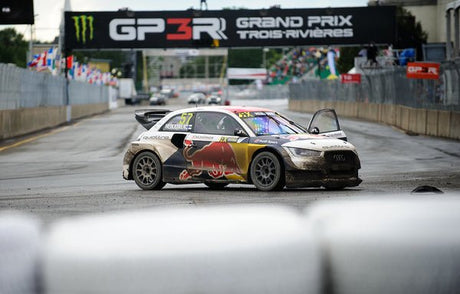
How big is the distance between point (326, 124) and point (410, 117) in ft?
75.6

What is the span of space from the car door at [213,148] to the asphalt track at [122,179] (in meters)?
0.29

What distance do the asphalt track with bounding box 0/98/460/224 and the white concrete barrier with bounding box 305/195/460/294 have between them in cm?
43

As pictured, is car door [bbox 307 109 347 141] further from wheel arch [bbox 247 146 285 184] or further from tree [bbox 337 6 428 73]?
tree [bbox 337 6 428 73]

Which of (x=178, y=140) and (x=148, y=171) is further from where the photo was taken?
(x=148, y=171)

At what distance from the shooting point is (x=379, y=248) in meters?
2.80

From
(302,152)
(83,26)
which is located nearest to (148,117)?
(302,152)

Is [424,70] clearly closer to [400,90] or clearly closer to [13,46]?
[400,90]

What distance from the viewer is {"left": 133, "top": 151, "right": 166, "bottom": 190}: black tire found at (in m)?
15.2

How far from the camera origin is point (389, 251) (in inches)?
111

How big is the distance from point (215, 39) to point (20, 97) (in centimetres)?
1677

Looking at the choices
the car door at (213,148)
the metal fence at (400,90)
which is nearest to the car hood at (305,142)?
the car door at (213,148)

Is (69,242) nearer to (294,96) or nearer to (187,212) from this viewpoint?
(187,212)

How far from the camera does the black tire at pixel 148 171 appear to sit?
1525 cm

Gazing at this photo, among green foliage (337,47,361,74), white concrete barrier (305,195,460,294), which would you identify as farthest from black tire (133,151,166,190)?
green foliage (337,47,361,74)
